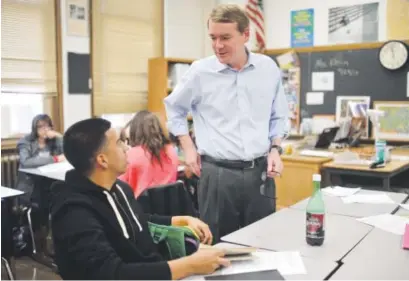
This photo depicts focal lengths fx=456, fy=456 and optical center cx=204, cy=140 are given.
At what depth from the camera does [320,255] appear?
5.37 ft

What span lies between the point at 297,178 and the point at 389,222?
6.93 ft

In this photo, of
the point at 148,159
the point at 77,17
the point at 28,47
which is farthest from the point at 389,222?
the point at 77,17

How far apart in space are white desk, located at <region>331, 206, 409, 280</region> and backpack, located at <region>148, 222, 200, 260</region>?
0.58 metres

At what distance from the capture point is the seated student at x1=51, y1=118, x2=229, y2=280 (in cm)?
136

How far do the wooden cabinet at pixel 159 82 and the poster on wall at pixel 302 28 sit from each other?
1413 millimetres

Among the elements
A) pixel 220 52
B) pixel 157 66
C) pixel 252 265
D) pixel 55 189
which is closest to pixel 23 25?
pixel 157 66

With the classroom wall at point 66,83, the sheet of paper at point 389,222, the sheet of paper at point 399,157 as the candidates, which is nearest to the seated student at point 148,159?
the sheet of paper at point 389,222

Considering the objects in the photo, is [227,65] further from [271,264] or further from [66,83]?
[66,83]

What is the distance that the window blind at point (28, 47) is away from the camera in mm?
4414

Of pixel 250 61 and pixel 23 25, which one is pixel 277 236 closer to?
pixel 250 61

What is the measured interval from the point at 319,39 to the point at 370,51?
0.84 m

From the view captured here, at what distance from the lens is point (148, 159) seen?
3.11m

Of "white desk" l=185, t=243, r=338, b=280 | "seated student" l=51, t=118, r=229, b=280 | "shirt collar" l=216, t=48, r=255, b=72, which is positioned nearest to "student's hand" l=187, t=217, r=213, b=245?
"seated student" l=51, t=118, r=229, b=280

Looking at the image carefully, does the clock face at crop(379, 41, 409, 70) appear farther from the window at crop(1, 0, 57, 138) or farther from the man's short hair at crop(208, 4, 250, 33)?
the window at crop(1, 0, 57, 138)
